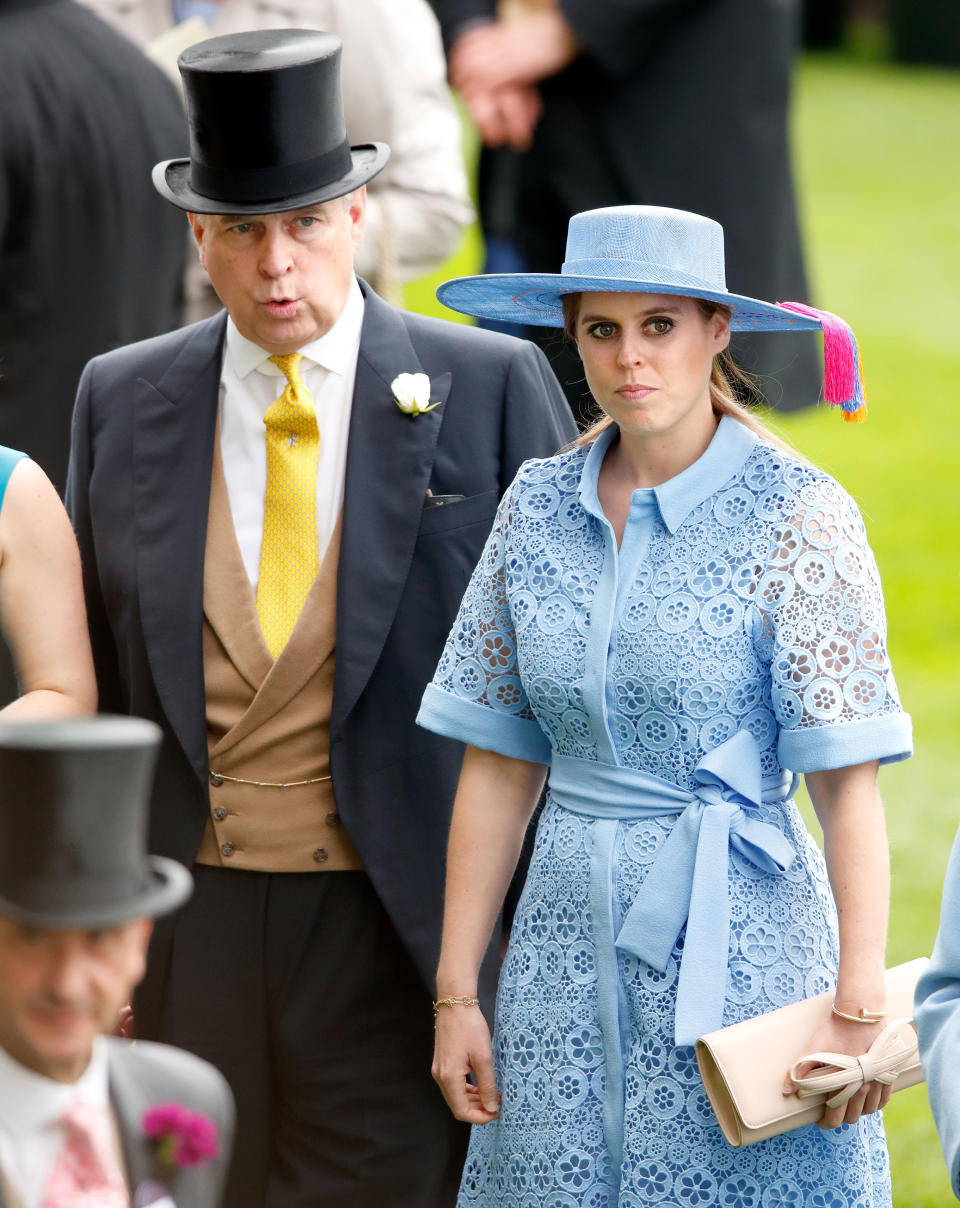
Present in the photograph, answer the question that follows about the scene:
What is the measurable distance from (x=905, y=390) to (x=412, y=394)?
12.7m

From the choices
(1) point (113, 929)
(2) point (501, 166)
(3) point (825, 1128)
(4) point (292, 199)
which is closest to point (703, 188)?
(2) point (501, 166)

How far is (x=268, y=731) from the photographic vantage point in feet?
11.5

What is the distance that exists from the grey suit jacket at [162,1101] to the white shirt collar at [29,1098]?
0.05 m

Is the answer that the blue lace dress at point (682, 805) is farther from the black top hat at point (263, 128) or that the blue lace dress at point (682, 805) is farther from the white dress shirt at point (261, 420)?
the black top hat at point (263, 128)

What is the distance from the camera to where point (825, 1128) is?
2.99 meters

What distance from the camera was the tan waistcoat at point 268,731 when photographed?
3488mm

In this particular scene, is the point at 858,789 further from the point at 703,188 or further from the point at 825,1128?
the point at 703,188

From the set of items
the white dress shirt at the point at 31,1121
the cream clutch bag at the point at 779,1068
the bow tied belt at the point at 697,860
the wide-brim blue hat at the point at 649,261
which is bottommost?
the cream clutch bag at the point at 779,1068

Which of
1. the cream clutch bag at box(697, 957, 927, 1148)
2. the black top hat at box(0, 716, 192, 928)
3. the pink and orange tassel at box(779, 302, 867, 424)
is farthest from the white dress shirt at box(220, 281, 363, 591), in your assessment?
the black top hat at box(0, 716, 192, 928)

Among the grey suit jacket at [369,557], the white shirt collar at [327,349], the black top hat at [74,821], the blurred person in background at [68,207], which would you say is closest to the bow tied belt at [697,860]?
A: the grey suit jacket at [369,557]

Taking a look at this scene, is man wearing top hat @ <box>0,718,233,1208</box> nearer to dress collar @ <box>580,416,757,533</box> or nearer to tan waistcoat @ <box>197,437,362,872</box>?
dress collar @ <box>580,416,757,533</box>

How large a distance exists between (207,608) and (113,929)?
1643 mm

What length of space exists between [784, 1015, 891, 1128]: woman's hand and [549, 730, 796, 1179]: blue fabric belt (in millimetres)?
140

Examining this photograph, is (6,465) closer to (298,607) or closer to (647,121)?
(298,607)
